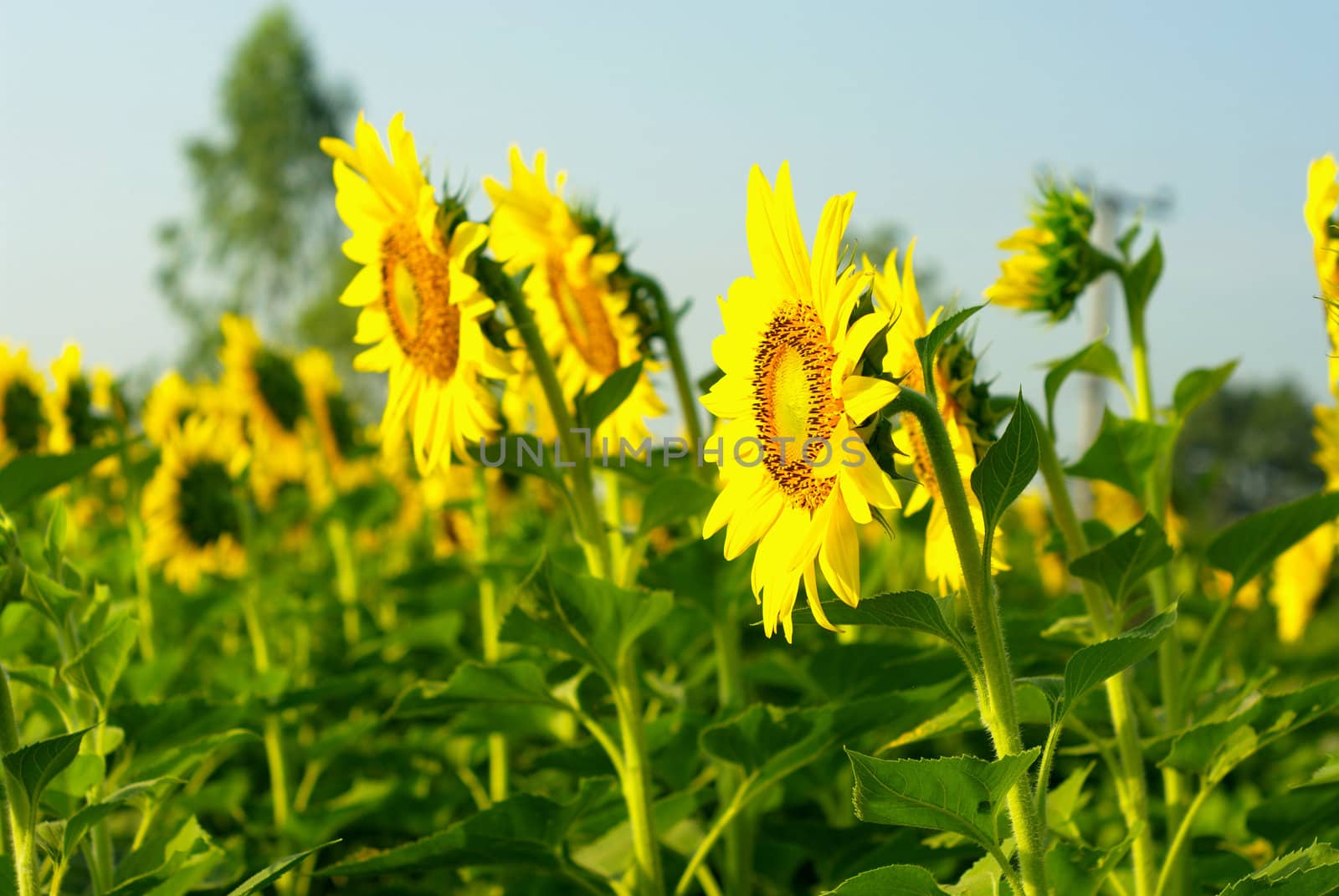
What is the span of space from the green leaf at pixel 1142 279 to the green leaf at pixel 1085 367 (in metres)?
0.06

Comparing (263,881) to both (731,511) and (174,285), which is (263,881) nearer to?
(731,511)

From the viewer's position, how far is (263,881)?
98 centimetres

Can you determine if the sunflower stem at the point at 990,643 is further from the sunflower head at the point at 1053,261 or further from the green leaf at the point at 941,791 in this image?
the sunflower head at the point at 1053,261

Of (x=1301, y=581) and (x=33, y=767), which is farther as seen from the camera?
(x=1301, y=581)

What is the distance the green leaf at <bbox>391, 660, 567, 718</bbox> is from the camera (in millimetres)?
1320

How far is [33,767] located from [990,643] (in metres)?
0.71

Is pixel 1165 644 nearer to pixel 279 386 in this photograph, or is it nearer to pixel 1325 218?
pixel 1325 218

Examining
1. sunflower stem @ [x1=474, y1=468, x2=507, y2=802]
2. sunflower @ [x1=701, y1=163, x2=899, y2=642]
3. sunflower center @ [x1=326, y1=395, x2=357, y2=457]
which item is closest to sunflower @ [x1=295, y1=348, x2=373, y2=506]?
sunflower center @ [x1=326, y1=395, x2=357, y2=457]

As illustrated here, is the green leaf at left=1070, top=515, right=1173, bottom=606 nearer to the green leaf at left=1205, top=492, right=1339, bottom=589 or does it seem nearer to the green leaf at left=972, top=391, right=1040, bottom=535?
the green leaf at left=1205, top=492, right=1339, bottom=589

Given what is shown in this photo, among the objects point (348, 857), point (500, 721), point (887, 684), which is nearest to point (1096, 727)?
point (887, 684)

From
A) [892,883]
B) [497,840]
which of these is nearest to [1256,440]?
[497,840]

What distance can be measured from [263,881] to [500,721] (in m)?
0.59

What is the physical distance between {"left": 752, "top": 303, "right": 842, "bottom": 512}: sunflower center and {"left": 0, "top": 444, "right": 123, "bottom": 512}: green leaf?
2.71 feet

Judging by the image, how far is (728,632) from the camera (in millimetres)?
1595
